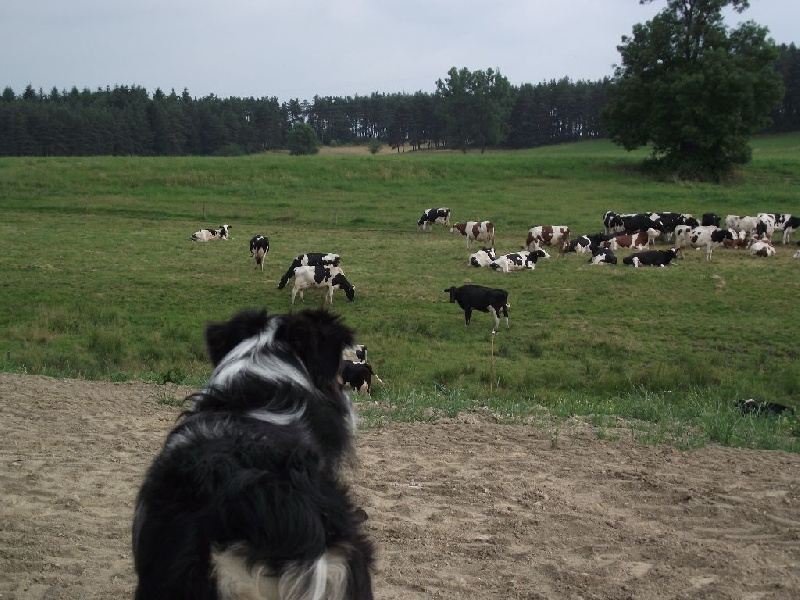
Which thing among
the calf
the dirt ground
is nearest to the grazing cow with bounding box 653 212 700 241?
the calf

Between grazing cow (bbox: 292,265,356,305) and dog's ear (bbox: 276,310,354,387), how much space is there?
17218 mm

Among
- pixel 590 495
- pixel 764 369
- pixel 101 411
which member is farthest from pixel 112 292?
pixel 590 495

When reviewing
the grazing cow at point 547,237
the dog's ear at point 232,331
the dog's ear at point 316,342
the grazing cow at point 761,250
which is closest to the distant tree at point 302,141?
the grazing cow at point 547,237

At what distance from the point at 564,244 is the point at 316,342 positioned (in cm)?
2696

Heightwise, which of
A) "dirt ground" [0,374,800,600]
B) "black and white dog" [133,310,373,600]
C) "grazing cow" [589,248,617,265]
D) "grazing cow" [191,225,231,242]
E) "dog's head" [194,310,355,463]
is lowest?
"grazing cow" [589,248,617,265]

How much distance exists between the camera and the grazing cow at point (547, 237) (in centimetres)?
3039

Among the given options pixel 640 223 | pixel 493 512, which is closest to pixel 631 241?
pixel 640 223

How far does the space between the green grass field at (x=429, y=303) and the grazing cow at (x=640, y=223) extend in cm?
149

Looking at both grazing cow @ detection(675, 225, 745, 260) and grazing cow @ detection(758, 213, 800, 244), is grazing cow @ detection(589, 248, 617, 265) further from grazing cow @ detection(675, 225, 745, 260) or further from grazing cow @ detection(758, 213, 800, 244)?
grazing cow @ detection(758, 213, 800, 244)

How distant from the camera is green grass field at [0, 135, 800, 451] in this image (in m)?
12.8

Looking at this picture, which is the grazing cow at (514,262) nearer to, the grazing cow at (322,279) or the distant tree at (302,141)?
the grazing cow at (322,279)

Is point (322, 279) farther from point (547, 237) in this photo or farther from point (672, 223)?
point (672, 223)

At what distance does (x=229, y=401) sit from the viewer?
137 inches

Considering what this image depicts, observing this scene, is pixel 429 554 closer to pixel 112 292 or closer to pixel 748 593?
pixel 748 593
